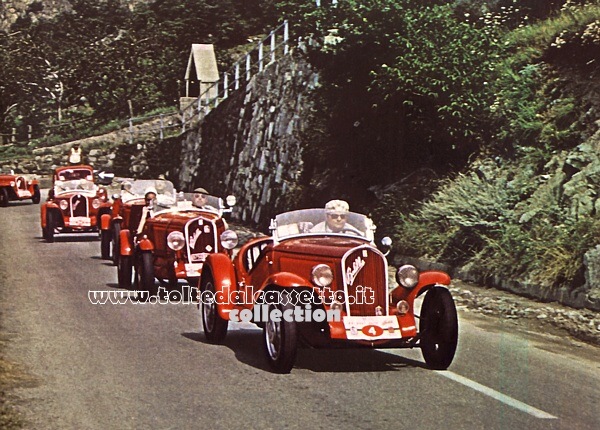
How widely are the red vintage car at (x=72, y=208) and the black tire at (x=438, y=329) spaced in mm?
13676

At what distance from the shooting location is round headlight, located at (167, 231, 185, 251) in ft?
43.2

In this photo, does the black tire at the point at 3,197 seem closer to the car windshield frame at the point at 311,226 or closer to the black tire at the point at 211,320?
the black tire at the point at 211,320

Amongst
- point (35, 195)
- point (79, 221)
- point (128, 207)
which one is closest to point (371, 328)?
point (128, 207)

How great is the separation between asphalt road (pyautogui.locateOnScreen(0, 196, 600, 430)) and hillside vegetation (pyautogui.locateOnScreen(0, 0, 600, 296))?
9.58 feet

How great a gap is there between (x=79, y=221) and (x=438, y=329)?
15.0 metres

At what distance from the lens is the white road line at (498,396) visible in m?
7.28

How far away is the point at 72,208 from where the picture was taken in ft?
73.3

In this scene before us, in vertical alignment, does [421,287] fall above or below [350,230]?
below

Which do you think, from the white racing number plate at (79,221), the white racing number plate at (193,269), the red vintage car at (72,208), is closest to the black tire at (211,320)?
the white racing number plate at (193,269)

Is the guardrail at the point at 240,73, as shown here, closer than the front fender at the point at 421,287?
No

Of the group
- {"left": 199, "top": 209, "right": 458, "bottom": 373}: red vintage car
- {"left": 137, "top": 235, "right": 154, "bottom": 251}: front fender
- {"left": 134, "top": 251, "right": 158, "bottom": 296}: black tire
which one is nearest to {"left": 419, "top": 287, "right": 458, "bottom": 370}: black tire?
{"left": 199, "top": 209, "right": 458, "bottom": 373}: red vintage car

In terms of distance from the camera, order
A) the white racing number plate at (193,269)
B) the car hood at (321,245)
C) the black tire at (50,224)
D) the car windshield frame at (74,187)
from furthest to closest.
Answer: the car windshield frame at (74,187)
the black tire at (50,224)
the white racing number plate at (193,269)
the car hood at (321,245)

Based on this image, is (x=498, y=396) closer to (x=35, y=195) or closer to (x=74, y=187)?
(x=74, y=187)

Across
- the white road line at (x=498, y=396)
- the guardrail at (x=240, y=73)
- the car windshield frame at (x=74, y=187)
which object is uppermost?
the guardrail at (x=240, y=73)
